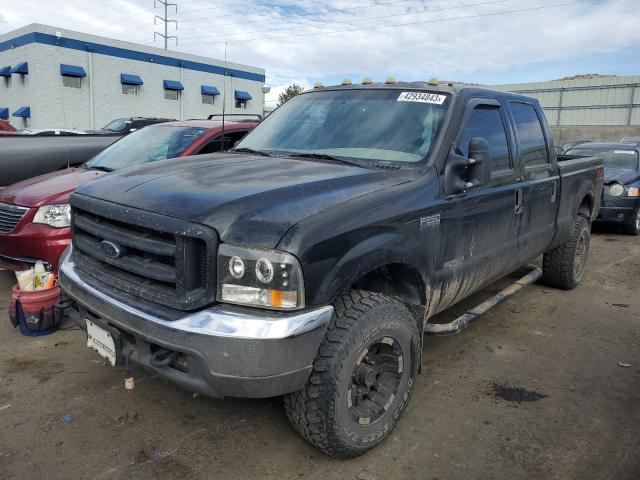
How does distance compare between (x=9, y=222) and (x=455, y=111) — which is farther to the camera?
(x=9, y=222)

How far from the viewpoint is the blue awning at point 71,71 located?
971 inches

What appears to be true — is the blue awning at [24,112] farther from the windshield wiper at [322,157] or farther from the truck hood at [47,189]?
the windshield wiper at [322,157]

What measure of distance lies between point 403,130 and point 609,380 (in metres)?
2.32

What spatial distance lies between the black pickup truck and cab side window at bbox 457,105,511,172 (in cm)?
2

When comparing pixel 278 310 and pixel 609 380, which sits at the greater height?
pixel 278 310

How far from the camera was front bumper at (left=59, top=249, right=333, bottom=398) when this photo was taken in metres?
2.18

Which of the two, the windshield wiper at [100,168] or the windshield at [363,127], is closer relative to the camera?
the windshield at [363,127]

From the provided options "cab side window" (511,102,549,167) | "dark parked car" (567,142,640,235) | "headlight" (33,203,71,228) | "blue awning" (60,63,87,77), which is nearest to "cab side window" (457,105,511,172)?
"cab side window" (511,102,549,167)

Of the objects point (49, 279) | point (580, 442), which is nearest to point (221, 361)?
point (580, 442)

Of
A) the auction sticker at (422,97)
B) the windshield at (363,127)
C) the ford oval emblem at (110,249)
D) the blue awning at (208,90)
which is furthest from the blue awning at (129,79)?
the ford oval emblem at (110,249)

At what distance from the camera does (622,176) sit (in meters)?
9.38

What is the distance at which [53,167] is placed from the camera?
6.53 meters

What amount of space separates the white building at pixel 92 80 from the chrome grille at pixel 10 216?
19.1m

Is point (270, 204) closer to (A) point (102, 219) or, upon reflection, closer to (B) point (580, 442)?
(A) point (102, 219)
